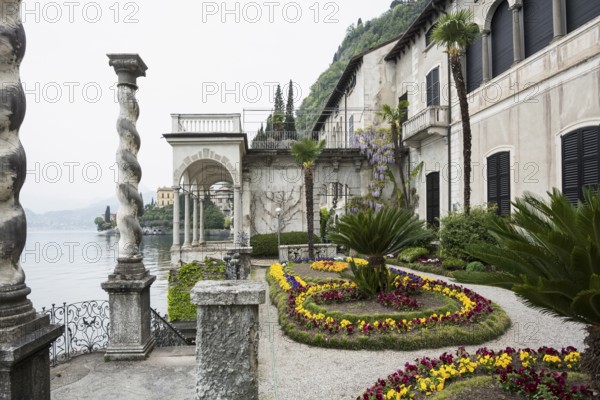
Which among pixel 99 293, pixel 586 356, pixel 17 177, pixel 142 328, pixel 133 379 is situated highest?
pixel 17 177

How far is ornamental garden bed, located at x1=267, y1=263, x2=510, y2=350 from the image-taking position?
637 centimetres

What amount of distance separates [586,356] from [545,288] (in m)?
0.94

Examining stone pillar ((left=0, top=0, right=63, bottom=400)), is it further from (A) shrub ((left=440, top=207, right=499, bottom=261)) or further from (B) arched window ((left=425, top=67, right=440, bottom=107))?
(B) arched window ((left=425, top=67, right=440, bottom=107))

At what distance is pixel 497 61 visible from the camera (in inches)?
590

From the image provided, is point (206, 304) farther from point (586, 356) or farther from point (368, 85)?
point (368, 85)

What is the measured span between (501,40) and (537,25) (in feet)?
6.94

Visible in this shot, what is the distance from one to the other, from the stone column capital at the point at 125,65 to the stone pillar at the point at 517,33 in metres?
12.7

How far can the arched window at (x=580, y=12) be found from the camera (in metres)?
10.2

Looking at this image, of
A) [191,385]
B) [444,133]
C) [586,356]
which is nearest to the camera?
[586,356]

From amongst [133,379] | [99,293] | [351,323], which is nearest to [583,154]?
[351,323]

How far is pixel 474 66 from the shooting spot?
1658 centimetres

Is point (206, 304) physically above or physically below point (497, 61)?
below

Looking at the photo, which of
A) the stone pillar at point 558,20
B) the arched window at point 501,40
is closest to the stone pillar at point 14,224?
the stone pillar at point 558,20

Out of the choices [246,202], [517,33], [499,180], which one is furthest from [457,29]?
[246,202]
